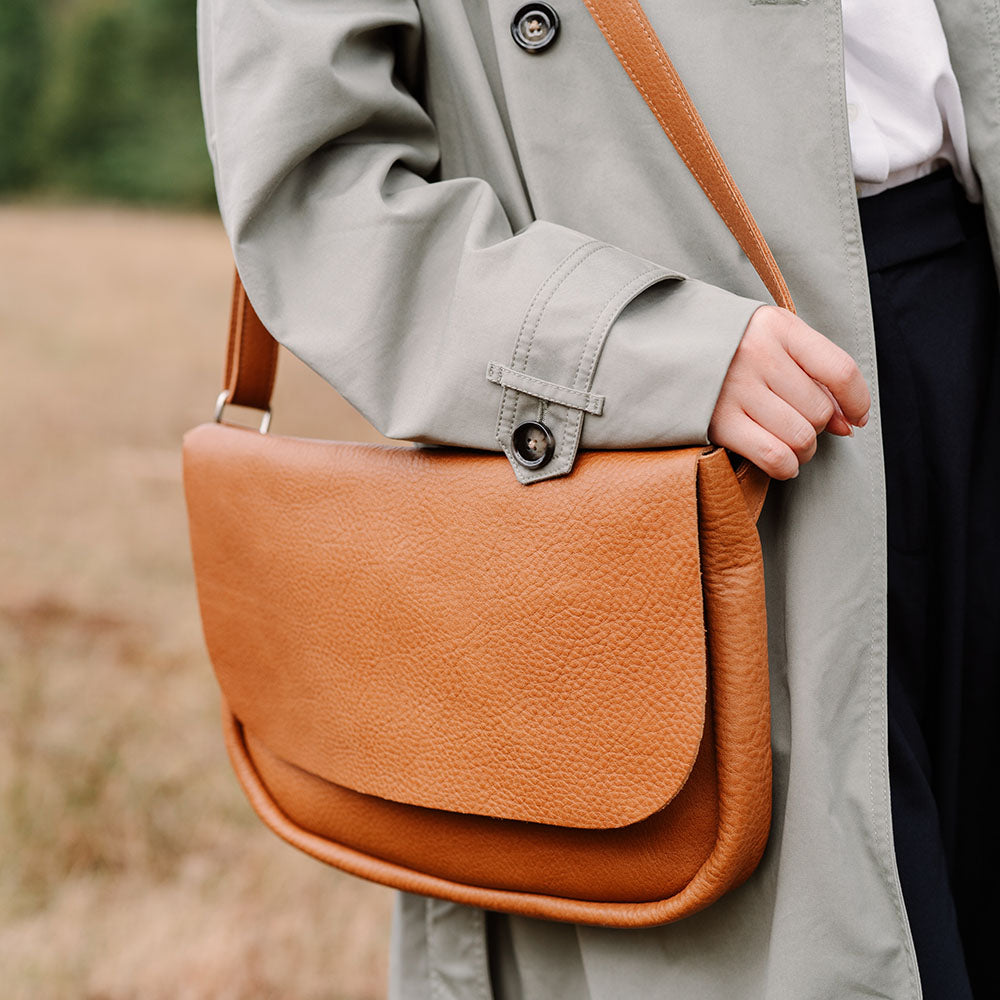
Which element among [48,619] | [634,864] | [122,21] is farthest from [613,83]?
[122,21]

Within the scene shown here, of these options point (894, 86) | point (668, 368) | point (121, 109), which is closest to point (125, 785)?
point (668, 368)

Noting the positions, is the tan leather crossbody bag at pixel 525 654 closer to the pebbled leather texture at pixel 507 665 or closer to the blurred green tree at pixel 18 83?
the pebbled leather texture at pixel 507 665

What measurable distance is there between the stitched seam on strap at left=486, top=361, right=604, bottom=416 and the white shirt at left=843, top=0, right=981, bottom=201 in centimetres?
30

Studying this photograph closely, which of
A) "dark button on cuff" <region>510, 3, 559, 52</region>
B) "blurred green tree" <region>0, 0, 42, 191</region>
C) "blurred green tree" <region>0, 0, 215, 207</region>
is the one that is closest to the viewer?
"dark button on cuff" <region>510, 3, 559, 52</region>

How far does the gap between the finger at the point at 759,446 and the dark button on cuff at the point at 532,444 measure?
0.42 ft

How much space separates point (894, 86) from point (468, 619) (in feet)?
1.84

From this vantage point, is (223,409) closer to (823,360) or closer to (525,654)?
(525,654)

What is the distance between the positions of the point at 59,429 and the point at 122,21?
18968 millimetres

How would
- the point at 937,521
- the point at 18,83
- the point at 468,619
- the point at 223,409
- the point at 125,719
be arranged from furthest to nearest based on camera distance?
1. the point at 18,83
2. the point at 125,719
3. the point at 223,409
4. the point at 937,521
5. the point at 468,619

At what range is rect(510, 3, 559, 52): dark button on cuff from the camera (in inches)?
36.8

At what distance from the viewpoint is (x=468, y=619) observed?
93cm

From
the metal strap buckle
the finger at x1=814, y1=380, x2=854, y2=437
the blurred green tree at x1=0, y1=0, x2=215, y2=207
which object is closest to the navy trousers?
the finger at x1=814, y1=380, x2=854, y2=437

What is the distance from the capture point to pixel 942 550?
1.06 metres

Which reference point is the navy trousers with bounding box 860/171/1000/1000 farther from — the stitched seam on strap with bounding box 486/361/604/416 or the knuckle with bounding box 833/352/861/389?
the stitched seam on strap with bounding box 486/361/604/416
